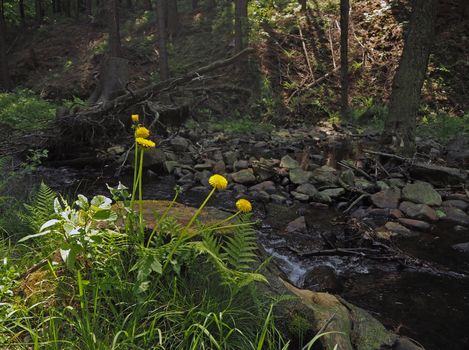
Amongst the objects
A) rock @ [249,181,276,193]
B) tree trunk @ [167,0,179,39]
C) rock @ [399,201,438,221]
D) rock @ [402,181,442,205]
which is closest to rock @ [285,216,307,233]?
rock @ [249,181,276,193]

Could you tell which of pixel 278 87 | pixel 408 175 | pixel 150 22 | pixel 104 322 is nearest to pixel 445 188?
pixel 408 175

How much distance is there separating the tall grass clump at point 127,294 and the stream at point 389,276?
1906mm

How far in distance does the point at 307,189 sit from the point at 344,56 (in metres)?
7.43

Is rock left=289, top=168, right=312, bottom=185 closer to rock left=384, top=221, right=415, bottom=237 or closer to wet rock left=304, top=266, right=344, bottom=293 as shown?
rock left=384, top=221, right=415, bottom=237

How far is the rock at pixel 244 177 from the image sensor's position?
781cm

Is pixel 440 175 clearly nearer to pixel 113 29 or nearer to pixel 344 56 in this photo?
pixel 344 56

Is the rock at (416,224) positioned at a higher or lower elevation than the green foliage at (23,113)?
lower

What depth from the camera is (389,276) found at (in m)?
4.41

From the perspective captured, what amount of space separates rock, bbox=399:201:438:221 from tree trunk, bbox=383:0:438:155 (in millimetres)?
2241

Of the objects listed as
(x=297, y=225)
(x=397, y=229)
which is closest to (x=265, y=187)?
(x=297, y=225)

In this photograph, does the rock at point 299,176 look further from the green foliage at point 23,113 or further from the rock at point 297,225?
the green foliage at point 23,113

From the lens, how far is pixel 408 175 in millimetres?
7633

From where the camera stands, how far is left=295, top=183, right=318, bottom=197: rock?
7116 mm

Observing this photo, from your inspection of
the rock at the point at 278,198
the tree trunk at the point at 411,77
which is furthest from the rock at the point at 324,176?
the tree trunk at the point at 411,77
